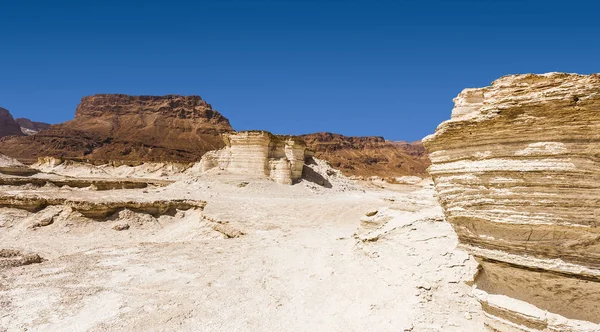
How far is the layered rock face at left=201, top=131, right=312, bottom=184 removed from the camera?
25141mm

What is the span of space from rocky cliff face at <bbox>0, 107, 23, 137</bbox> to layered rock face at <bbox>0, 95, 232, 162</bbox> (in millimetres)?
18473

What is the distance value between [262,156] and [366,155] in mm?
73625

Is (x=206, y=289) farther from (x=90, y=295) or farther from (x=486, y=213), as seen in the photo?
(x=486, y=213)

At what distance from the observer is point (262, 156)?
25.4 metres

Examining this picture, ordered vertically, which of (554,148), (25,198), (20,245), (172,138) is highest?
(172,138)

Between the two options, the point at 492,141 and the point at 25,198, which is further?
the point at 25,198

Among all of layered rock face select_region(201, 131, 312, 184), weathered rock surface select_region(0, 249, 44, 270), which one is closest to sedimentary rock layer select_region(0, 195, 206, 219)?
weathered rock surface select_region(0, 249, 44, 270)

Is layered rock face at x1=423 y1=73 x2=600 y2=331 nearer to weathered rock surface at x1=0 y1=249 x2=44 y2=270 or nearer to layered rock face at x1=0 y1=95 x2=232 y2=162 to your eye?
weathered rock surface at x1=0 y1=249 x2=44 y2=270

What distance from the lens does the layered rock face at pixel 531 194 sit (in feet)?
9.98

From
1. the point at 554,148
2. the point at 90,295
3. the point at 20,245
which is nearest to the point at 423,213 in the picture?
the point at 554,148

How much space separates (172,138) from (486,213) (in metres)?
105

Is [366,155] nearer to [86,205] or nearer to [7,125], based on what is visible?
[86,205]

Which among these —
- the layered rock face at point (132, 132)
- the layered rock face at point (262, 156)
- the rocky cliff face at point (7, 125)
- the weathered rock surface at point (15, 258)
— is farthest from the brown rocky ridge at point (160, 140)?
the weathered rock surface at point (15, 258)

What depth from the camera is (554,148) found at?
3.12m
